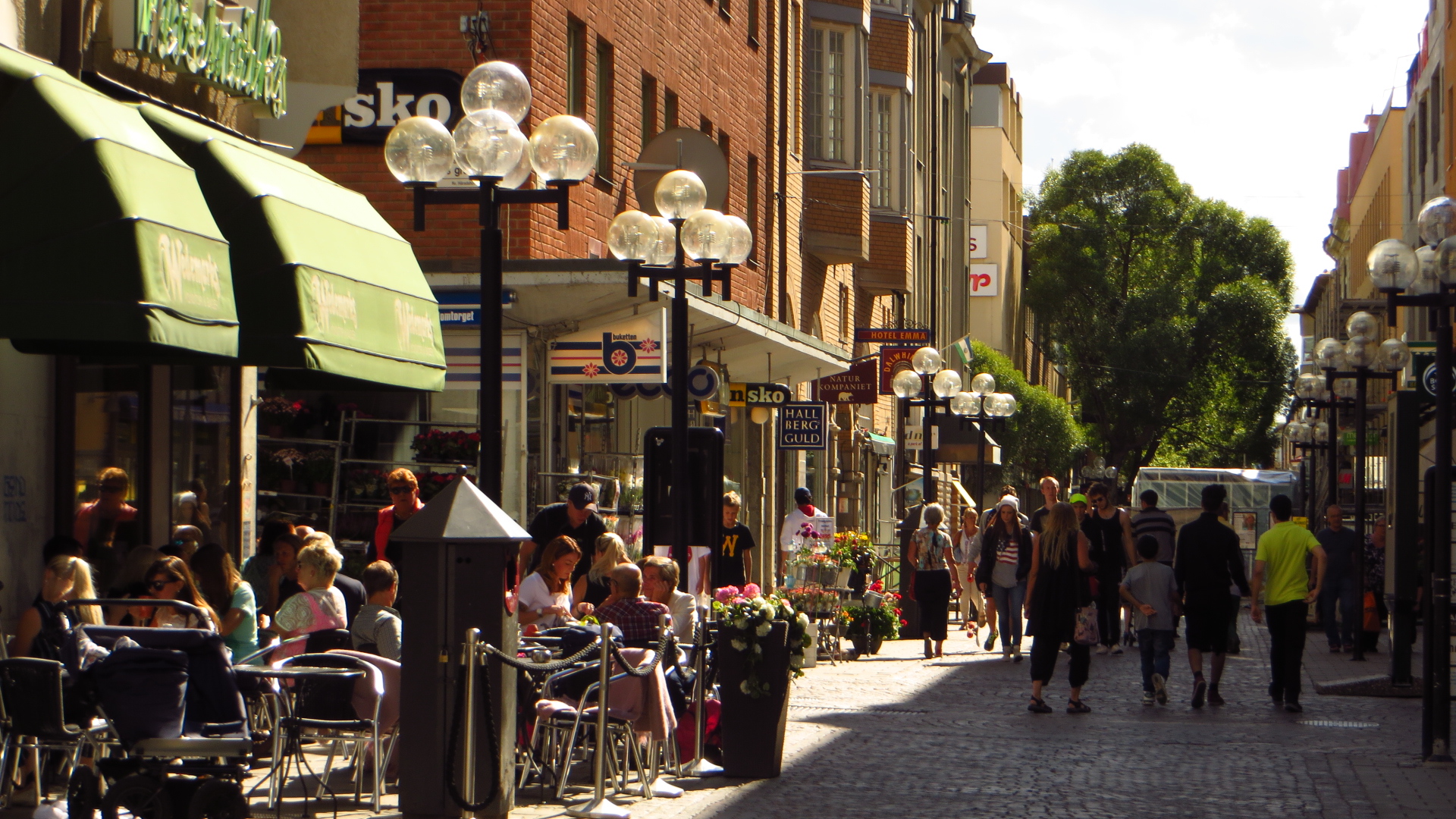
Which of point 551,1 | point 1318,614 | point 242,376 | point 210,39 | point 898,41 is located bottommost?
point 1318,614

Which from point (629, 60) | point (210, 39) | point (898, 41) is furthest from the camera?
point (898, 41)

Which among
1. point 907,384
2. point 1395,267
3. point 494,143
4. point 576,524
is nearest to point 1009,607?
point 576,524

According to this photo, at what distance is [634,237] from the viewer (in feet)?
44.7

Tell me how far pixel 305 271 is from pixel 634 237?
130 inches

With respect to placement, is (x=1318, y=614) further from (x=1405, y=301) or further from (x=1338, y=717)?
(x=1405, y=301)

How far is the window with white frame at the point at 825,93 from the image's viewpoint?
112 ft

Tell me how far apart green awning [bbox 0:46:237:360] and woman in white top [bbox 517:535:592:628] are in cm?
346

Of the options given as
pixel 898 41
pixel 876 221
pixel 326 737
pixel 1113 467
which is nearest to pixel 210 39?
pixel 326 737

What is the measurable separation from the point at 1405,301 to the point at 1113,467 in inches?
2259

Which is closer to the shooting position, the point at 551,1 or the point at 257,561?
the point at 257,561

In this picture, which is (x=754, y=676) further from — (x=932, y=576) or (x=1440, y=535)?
(x=932, y=576)

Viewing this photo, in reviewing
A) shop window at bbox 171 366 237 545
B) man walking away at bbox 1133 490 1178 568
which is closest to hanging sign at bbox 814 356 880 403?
man walking away at bbox 1133 490 1178 568

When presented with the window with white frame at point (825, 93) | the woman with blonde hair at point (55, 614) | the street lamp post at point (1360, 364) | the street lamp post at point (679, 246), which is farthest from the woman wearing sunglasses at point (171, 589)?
the window with white frame at point (825, 93)

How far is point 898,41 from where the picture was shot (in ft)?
129
